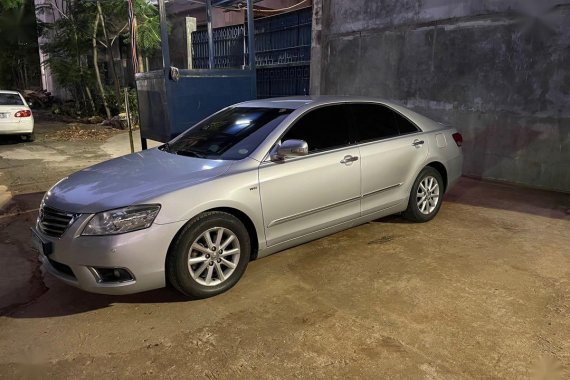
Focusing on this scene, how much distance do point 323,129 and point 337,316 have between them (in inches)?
69.9

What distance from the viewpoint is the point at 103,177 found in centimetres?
375

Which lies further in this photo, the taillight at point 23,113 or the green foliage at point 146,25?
the green foliage at point 146,25

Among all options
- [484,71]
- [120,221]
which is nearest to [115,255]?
[120,221]

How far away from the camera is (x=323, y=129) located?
4301 mm

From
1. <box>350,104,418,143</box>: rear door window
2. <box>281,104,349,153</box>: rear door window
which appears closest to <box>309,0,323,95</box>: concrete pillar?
<box>350,104,418,143</box>: rear door window

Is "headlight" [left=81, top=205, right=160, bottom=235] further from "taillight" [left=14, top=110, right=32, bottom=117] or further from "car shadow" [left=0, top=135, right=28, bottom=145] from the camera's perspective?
"car shadow" [left=0, top=135, right=28, bottom=145]

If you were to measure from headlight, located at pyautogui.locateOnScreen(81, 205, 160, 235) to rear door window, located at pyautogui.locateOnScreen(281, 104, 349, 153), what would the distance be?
138cm

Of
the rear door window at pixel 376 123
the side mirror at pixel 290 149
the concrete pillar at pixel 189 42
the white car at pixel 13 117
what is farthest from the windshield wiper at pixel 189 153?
the concrete pillar at pixel 189 42

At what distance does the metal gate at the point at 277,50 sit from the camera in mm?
10031

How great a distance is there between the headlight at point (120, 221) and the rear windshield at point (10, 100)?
978 centimetres

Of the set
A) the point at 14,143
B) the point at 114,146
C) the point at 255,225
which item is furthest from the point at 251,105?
the point at 14,143

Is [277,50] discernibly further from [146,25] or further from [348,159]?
[348,159]

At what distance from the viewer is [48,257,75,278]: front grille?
3283mm

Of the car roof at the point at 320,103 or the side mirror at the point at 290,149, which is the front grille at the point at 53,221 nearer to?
the side mirror at the point at 290,149
